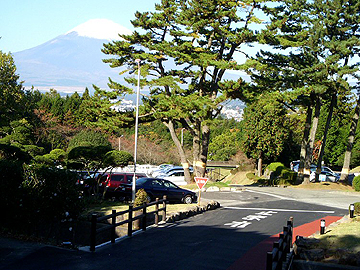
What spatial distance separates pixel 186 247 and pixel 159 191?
10.4 metres

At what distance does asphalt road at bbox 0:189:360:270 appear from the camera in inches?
405

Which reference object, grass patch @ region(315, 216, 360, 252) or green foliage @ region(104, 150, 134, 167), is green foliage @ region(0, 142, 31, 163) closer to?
green foliage @ region(104, 150, 134, 167)

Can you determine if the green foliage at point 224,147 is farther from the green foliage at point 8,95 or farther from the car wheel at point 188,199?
the car wheel at point 188,199

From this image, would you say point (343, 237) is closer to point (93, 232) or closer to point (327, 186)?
point (93, 232)

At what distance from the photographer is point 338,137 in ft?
184

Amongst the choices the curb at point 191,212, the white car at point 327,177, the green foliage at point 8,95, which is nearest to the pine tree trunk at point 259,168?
the white car at point 327,177

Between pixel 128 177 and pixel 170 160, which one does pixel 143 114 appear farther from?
pixel 170 160

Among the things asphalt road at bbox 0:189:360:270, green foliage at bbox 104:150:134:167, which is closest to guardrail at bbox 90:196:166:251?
asphalt road at bbox 0:189:360:270

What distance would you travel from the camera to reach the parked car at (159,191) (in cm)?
2283

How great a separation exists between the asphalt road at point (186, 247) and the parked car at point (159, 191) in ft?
8.16

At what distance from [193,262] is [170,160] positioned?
180ft

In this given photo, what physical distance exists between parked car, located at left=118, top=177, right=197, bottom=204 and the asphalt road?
249 cm

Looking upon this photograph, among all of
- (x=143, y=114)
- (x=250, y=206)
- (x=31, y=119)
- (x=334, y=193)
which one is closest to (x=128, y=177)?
(x=250, y=206)

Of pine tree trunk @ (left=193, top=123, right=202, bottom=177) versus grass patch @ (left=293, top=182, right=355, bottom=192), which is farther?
grass patch @ (left=293, top=182, right=355, bottom=192)
